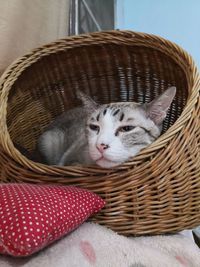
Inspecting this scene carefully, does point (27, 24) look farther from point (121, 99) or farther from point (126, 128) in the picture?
point (126, 128)

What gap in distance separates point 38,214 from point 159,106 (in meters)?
0.54

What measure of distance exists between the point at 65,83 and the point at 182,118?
2.44 feet

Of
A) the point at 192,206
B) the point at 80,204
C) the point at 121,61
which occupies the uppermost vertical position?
the point at 121,61

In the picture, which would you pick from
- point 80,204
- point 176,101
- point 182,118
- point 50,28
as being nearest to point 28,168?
point 80,204

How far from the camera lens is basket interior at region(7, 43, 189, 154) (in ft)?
4.56

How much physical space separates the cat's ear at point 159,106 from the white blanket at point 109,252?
36 centimetres

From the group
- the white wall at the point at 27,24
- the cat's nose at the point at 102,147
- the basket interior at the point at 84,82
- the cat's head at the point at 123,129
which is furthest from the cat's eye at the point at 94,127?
the white wall at the point at 27,24

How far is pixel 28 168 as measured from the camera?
3.25 feet

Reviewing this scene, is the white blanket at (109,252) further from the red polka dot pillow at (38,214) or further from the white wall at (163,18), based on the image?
the white wall at (163,18)

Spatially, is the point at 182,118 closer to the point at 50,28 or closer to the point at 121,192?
the point at 121,192

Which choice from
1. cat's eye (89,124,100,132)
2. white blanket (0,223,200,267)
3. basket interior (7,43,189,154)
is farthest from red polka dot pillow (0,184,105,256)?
basket interior (7,43,189,154)

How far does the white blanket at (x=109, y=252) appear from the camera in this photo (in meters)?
0.71

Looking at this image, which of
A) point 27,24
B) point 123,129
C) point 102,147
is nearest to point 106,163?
point 102,147

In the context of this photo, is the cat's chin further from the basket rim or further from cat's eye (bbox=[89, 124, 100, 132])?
cat's eye (bbox=[89, 124, 100, 132])
